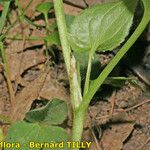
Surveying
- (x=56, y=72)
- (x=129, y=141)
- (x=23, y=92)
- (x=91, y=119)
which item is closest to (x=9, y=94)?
(x=23, y=92)

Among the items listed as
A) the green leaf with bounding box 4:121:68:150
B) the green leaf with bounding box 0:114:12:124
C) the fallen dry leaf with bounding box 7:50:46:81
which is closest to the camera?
the green leaf with bounding box 4:121:68:150

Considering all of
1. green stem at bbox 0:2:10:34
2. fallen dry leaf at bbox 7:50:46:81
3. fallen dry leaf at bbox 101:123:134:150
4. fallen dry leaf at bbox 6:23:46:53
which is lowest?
fallen dry leaf at bbox 101:123:134:150

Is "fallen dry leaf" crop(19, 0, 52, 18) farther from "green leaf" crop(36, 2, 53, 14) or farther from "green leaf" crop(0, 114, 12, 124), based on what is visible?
"green leaf" crop(0, 114, 12, 124)

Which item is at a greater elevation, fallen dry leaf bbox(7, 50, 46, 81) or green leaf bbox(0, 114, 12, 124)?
fallen dry leaf bbox(7, 50, 46, 81)

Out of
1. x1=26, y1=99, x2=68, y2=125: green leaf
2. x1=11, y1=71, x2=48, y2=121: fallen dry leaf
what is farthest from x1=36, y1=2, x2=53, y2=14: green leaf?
x1=26, y1=99, x2=68, y2=125: green leaf

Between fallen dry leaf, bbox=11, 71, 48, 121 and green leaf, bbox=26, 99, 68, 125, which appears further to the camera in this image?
fallen dry leaf, bbox=11, 71, 48, 121

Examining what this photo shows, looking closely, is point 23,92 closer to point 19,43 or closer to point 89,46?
point 19,43
